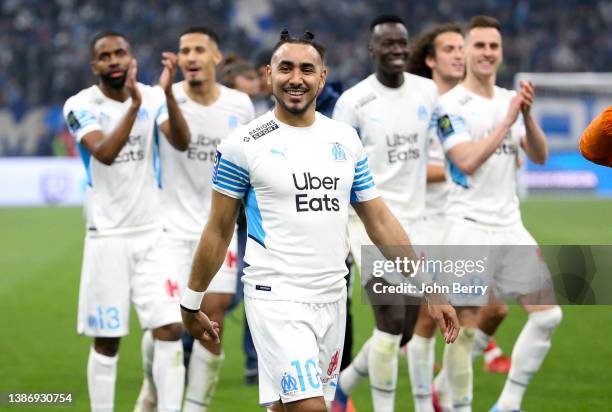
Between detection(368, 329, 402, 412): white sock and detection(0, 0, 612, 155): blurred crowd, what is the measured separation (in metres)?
23.0

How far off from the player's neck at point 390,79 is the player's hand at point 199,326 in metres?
2.87

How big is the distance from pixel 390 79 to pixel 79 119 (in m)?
2.06

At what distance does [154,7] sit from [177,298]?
2642 cm

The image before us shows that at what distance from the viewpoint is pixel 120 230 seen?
23.2 ft

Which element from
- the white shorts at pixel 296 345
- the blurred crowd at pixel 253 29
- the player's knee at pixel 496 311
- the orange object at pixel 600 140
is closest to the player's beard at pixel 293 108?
the white shorts at pixel 296 345

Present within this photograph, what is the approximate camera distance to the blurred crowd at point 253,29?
3005 centimetres

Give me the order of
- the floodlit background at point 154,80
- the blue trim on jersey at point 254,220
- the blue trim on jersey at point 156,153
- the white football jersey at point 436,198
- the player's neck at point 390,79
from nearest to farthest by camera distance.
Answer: the blue trim on jersey at point 254,220
the blue trim on jersey at point 156,153
the player's neck at point 390,79
the white football jersey at point 436,198
the floodlit background at point 154,80

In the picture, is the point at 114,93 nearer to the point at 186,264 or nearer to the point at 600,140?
the point at 186,264

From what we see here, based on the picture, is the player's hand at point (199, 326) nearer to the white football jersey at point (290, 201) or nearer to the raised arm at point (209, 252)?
the raised arm at point (209, 252)

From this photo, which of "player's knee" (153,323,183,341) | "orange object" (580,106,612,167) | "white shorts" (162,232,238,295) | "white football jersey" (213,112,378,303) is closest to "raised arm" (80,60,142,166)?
"white shorts" (162,232,238,295)

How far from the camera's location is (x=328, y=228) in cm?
495

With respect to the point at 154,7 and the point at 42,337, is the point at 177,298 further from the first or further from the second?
the point at 154,7

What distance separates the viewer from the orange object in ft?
13.3

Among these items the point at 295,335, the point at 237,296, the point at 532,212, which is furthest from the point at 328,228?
the point at 532,212
